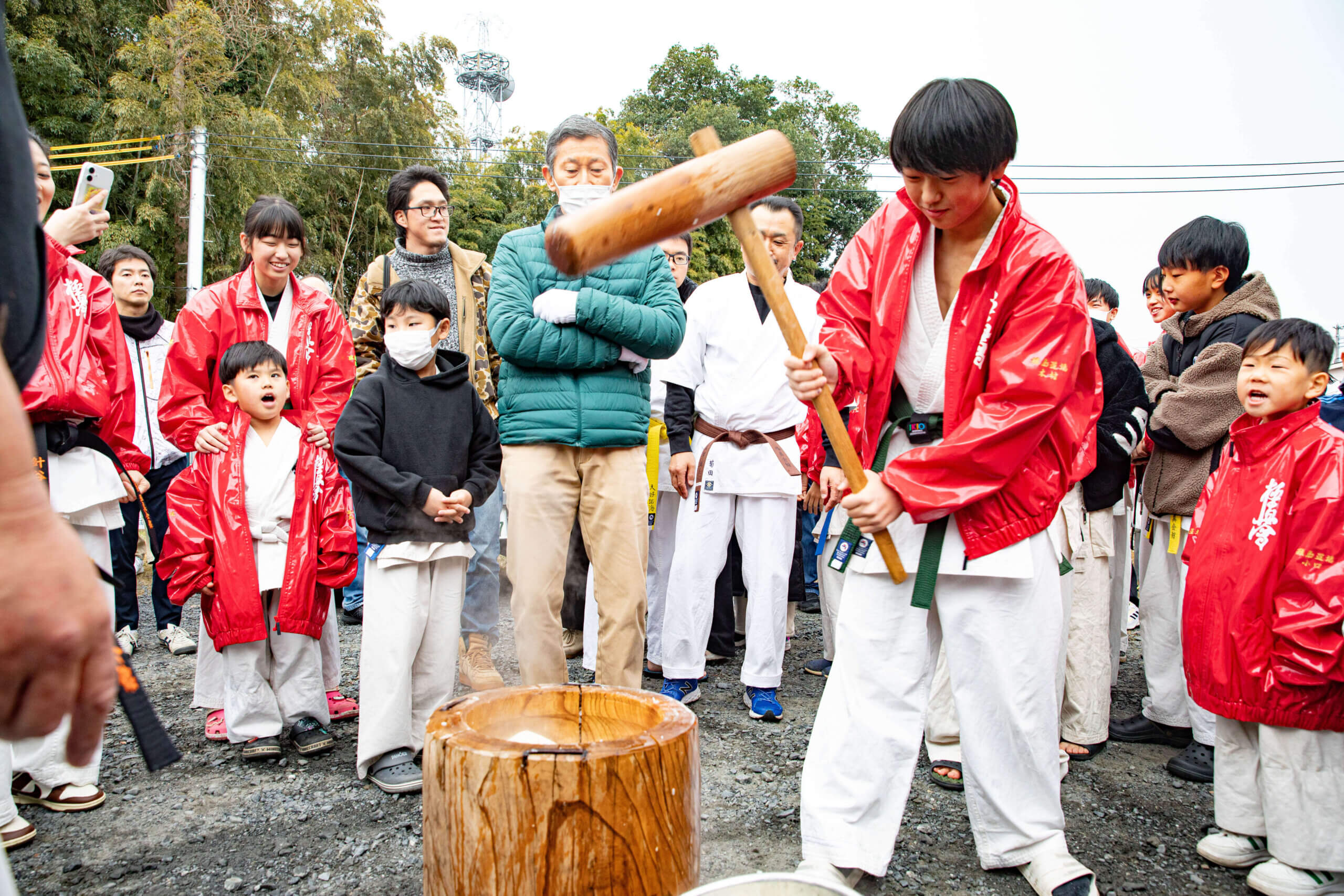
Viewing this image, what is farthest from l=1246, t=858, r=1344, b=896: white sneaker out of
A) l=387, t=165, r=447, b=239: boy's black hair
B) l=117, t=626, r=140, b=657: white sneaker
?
l=117, t=626, r=140, b=657: white sneaker

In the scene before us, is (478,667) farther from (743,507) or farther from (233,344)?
(233,344)

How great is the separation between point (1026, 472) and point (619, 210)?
4.57 ft

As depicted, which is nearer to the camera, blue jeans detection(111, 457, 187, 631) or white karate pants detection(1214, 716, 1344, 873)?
white karate pants detection(1214, 716, 1344, 873)

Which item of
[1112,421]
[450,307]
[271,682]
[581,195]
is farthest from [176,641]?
[1112,421]

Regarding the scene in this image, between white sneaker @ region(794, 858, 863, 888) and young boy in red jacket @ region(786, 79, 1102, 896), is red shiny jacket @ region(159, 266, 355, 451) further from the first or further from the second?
white sneaker @ region(794, 858, 863, 888)

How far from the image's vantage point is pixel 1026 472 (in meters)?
2.48

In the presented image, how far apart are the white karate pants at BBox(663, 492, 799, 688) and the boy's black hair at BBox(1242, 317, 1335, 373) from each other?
2.14m

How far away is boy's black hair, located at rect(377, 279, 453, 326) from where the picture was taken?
12.0 ft

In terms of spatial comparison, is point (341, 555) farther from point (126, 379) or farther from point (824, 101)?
point (824, 101)

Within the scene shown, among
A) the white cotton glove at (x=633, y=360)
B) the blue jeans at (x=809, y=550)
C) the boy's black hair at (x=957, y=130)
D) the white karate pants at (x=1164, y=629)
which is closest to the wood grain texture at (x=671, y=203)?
the boy's black hair at (x=957, y=130)

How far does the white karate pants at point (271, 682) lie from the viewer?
3.62 metres

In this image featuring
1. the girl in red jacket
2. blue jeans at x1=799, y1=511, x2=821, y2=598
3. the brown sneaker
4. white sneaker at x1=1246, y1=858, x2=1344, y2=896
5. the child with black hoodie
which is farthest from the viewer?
blue jeans at x1=799, y1=511, x2=821, y2=598

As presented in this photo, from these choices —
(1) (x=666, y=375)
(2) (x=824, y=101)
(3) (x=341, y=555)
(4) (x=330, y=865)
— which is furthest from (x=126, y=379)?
(2) (x=824, y=101)

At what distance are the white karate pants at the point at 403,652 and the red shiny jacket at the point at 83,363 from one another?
123 cm
